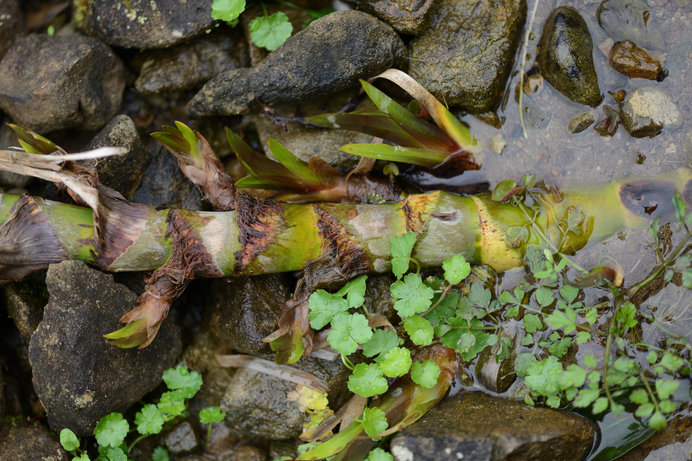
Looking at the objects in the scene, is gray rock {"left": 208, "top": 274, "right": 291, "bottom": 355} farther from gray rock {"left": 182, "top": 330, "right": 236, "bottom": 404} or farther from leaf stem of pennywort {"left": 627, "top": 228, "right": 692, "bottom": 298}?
leaf stem of pennywort {"left": 627, "top": 228, "right": 692, "bottom": 298}

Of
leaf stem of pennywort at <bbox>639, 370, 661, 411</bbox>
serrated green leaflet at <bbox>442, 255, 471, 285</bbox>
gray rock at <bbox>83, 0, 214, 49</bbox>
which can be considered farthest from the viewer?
gray rock at <bbox>83, 0, 214, 49</bbox>

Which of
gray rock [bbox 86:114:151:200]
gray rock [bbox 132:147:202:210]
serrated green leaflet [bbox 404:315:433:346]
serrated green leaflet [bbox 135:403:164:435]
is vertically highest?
gray rock [bbox 86:114:151:200]

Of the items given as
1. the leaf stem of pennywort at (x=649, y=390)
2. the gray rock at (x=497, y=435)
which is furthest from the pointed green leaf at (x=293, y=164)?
the leaf stem of pennywort at (x=649, y=390)

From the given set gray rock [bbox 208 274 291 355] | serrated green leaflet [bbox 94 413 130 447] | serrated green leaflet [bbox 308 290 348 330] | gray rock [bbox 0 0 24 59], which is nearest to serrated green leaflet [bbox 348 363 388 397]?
serrated green leaflet [bbox 308 290 348 330]

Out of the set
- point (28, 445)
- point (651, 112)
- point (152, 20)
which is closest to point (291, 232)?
point (152, 20)

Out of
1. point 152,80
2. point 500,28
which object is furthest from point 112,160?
point 500,28

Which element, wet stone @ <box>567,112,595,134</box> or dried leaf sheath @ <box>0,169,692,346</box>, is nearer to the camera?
dried leaf sheath @ <box>0,169,692,346</box>

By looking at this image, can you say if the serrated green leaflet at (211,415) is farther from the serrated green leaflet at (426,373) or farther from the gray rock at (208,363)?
the serrated green leaflet at (426,373)

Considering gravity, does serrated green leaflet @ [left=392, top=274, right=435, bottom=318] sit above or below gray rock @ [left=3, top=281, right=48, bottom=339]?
above
